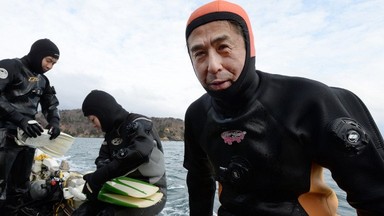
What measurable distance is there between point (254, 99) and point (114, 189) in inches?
110

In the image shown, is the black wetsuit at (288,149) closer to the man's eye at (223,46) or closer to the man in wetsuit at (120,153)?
the man's eye at (223,46)

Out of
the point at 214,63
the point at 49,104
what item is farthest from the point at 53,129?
the point at 214,63

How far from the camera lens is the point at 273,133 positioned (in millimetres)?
1478

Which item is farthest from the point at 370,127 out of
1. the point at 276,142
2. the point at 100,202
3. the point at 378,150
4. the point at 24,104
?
the point at 24,104

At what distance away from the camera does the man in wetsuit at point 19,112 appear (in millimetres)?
4176

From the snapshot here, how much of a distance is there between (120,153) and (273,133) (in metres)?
2.35

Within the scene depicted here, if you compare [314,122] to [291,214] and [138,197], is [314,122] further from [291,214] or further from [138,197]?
[138,197]

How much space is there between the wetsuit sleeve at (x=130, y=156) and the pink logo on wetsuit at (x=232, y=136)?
1.97m

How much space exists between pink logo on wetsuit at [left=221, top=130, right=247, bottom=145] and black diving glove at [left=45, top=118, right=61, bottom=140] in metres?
3.93

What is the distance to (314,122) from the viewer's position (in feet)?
4.42

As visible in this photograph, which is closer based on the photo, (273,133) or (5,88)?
(273,133)

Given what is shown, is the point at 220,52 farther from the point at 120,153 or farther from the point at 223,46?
the point at 120,153

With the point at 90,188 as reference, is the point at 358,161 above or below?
above

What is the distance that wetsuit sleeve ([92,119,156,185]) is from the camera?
3381 millimetres
